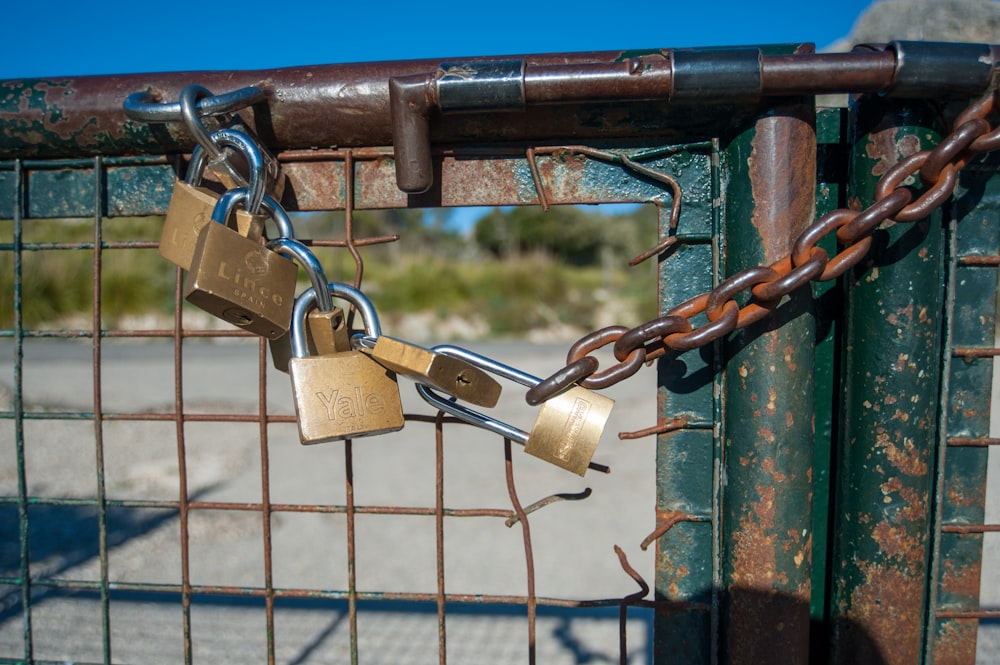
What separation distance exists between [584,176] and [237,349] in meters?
9.69

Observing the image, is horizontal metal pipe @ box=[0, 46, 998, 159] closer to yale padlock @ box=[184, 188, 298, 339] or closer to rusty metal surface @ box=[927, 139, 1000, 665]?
yale padlock @ box=[184, 188, 298, 339]

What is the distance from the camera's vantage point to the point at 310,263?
28.9 inches

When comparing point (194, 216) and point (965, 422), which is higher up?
point (194, 216)

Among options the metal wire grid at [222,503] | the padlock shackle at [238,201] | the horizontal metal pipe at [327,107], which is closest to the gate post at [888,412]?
the horizontal metal pipe at [327,107]

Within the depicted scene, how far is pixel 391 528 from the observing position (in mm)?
3420

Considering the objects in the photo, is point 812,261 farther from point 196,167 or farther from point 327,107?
point 196,167

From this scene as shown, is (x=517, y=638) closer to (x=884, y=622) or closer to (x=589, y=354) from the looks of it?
(x=884, y=622)

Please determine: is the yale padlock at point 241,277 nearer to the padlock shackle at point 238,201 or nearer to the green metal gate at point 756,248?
the padlock shackle at point 238,201

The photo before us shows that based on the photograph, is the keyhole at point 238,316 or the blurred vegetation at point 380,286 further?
the blurred vegetation at point 380,286

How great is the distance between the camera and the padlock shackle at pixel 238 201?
0.74 meters

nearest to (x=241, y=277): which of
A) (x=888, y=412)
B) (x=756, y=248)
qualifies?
(x=756, y=248)

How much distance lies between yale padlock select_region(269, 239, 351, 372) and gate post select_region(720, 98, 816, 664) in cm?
44

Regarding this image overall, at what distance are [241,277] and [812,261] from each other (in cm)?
56

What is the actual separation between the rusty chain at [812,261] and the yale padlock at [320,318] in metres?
0.23
